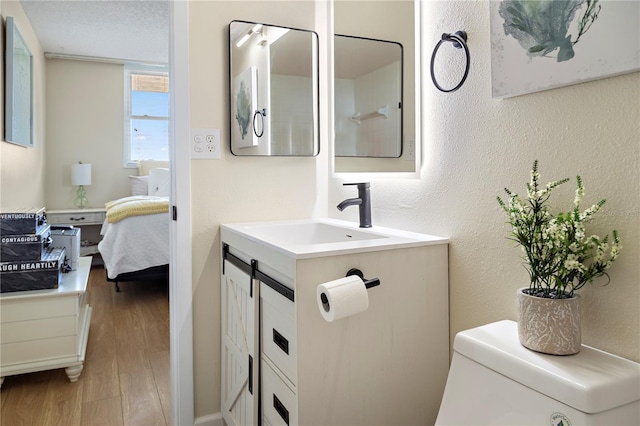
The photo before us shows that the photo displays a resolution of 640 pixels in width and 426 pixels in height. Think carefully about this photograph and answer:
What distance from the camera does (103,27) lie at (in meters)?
4.57

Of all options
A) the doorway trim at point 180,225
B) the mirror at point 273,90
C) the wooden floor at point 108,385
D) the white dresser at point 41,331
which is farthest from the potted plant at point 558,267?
the white dresser at point 41,331

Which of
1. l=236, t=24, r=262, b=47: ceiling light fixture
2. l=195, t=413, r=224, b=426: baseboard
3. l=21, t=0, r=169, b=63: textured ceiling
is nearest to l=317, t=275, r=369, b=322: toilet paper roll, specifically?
l=195, t=413, r=224, b=426: baseboard

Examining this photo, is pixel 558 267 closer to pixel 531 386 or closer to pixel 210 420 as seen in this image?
pixel 531 386

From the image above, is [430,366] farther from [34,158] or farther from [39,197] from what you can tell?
[39,197]

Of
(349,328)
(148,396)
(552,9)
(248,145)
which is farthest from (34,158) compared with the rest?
(552,9)

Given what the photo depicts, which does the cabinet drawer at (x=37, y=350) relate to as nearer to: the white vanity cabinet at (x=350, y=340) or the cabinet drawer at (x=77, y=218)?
the white vanity cabinet at (x=350, y=340)

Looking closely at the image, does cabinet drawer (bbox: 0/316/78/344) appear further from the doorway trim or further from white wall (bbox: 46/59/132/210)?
white wall (bbox: 46/59/132/210)

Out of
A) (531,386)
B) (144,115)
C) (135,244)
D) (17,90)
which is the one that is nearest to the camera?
(531,386)

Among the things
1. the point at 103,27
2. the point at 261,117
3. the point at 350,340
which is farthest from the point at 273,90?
the point at 103,27

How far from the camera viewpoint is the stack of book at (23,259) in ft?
7.61

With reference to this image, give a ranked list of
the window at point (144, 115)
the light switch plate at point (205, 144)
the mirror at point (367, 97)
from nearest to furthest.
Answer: the mirror at point (367, 97)
the light switch plate at point (205, 144)
the window at point (144, 115)

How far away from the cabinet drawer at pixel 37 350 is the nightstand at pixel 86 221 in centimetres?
321

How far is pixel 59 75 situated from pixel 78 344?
4.34m

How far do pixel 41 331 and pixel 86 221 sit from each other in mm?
3279
